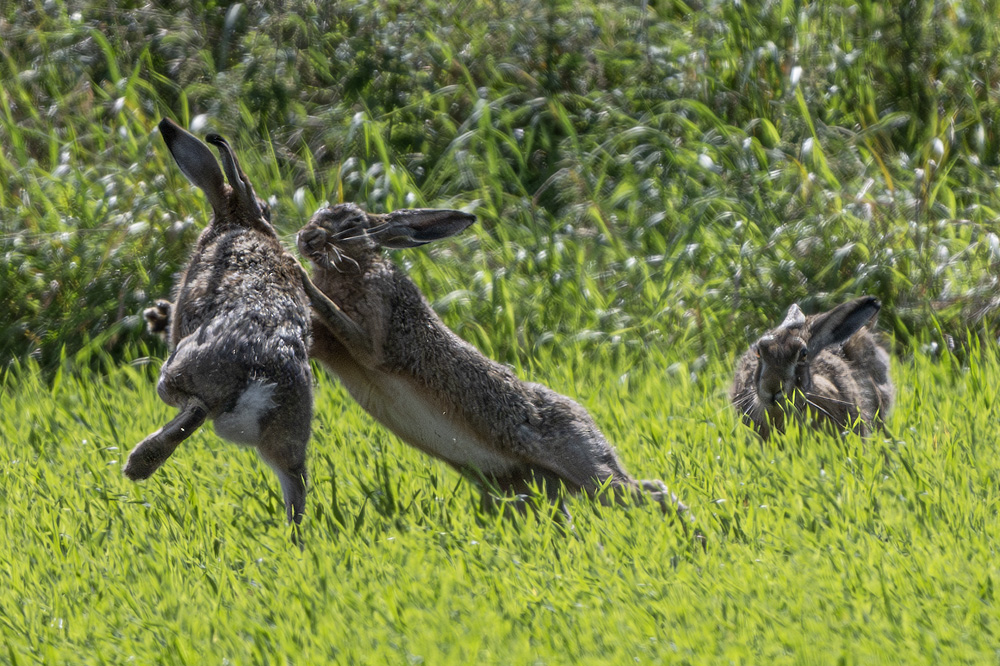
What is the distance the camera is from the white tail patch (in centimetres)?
387

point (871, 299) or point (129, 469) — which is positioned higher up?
point (129, 469)

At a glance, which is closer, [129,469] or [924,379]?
[129,469]

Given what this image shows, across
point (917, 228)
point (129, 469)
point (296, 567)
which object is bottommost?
point (917, 228)

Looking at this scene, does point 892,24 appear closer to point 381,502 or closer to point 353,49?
point 353,49

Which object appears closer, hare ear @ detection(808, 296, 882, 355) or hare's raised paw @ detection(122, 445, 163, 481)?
hare's raised paw @ detection(122, 445, 163, 481)

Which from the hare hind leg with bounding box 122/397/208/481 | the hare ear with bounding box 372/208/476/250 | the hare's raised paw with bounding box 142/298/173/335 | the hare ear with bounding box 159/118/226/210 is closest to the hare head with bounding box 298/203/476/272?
the hare ear with bounding box 372/208/476/250

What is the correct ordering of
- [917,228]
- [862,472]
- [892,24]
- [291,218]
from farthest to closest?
1. [892,24]
2. [291,218]
3. [917,228]
4. [862,472]

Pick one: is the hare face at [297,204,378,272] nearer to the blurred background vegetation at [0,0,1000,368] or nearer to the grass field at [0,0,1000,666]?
the grass field at [0,0,1000,666]

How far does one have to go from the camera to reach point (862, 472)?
4477 millimetres

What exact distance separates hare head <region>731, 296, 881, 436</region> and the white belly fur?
3.99 feet

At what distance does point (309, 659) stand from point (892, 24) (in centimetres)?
666

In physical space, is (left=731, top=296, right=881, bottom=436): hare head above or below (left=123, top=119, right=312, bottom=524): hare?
below

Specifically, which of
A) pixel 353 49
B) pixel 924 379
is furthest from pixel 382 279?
pixel 353 49

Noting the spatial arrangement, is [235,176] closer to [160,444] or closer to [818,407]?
[160,444]
